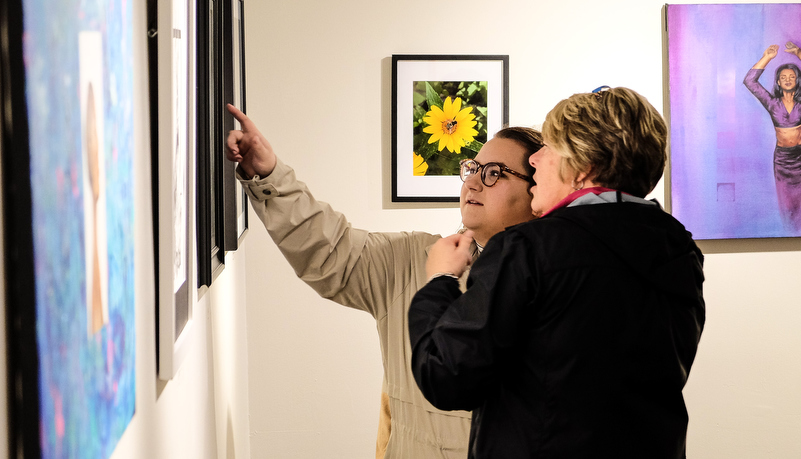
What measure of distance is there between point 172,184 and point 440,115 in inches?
83.4

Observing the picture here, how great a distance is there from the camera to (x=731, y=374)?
297cm

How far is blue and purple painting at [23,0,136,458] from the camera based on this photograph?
381mm

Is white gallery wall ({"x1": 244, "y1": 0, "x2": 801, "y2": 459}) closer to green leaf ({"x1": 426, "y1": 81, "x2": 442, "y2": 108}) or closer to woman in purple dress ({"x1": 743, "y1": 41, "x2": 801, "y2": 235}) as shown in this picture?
green leaf ({"x1": 426, "y1": 81, "x2": 442, "y2": 108})

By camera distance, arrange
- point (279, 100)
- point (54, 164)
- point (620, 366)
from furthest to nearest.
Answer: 1. point (279, 100)
2. point (620, 366)
3. point (54, 164)

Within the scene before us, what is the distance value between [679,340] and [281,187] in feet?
2.87

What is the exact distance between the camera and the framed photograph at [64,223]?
0.36 m

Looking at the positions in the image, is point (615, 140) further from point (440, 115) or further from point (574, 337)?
point (440, 115)

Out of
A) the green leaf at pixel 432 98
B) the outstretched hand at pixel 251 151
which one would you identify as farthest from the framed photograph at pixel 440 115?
the outstretched hand at pixel 251 151

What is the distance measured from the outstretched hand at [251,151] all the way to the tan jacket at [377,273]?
0.08ft

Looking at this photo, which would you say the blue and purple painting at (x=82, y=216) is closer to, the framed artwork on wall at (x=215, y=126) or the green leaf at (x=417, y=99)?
the framed artwork on wall at (x=215, y=126)

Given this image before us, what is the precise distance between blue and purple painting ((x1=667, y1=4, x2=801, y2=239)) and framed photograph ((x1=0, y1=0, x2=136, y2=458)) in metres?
2.80

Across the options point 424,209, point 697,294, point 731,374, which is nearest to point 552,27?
point 424,209

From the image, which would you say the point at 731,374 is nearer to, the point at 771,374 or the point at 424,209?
the point at 771,374

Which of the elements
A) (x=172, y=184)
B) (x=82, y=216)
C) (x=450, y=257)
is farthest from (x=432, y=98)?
(x=82, y=216)
